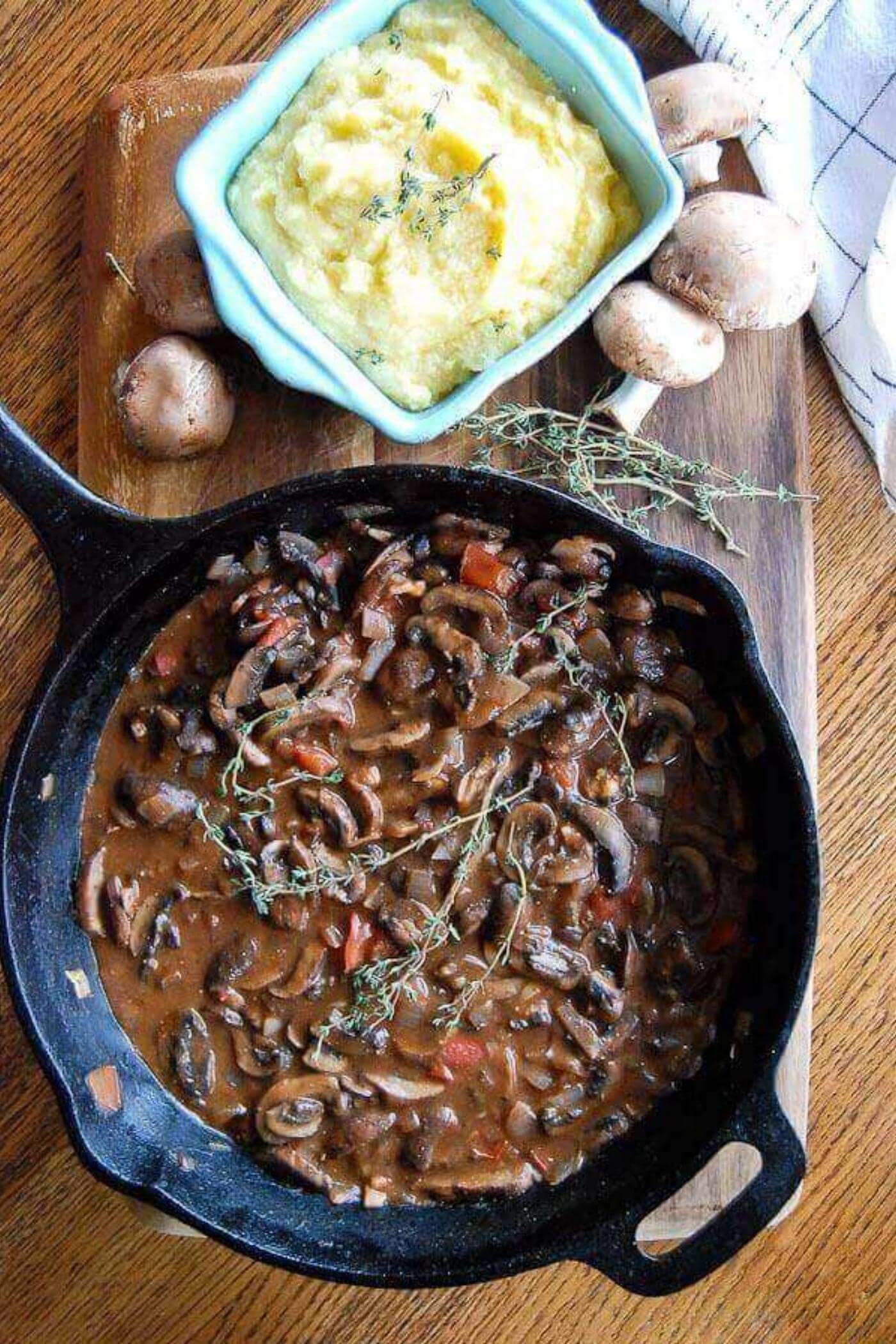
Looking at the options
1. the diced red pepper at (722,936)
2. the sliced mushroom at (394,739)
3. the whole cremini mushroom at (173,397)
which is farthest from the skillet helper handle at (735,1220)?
the whole cremini mushroom at (173,397)

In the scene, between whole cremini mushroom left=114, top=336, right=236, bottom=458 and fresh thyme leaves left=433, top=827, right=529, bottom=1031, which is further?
whole cremini mushroom left=114, top=336, right=236, bottom=458

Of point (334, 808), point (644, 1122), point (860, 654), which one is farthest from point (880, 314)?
point (644, 1122)

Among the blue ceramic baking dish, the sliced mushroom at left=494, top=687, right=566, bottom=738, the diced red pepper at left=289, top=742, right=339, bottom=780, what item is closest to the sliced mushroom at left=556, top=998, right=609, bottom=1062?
the sliced mushroom at left=494, top=687, right=566, bottom=738

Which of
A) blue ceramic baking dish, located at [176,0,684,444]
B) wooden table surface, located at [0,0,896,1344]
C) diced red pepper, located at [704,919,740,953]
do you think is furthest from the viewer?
wooden table surface, located at [0,0,896,1344]

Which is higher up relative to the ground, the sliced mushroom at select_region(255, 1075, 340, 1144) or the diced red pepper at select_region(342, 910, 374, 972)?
the diced red pepper at select_region(342, 910, 374, 972)

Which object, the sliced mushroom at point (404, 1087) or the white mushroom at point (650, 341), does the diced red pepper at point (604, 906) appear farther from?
the white mushroom at point (650, 341)

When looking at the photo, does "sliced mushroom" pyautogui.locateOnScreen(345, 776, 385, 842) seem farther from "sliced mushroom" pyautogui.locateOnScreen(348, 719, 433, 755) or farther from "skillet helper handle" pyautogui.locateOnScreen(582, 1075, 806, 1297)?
"skillet helper handle" pyautogui.locateOnScreen(582, 1075, 806, 1297)

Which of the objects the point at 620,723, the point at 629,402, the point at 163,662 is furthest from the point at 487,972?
the point at 629,402

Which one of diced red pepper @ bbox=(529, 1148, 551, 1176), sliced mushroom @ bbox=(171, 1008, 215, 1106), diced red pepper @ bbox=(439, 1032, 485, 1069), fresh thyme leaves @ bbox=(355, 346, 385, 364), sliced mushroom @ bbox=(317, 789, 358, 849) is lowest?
sliced mushroom @ bbox=(171, 1008, 215, 1106)
